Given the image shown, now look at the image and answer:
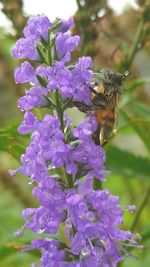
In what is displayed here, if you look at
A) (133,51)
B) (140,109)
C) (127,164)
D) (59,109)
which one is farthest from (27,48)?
(140,109)

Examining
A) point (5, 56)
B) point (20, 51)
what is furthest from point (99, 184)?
point (5, 56)

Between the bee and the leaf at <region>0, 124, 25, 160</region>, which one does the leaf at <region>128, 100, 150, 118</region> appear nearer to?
the leaf at <region>0, 124, 25, 160</region>

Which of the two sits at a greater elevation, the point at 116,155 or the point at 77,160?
the point at 116,155

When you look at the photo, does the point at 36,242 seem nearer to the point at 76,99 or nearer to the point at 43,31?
the point at 76,99

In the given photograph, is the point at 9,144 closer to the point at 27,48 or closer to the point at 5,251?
the point at 5,251

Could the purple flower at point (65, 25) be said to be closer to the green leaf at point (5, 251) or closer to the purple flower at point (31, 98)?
the purple flower at point (31, 98)

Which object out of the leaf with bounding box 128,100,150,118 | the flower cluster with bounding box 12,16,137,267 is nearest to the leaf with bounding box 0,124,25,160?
the flower cluster with bounding box 12,16,137,267

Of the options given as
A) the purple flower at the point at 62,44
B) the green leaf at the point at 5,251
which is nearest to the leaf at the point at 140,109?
the green leaf at the point at 5,251
